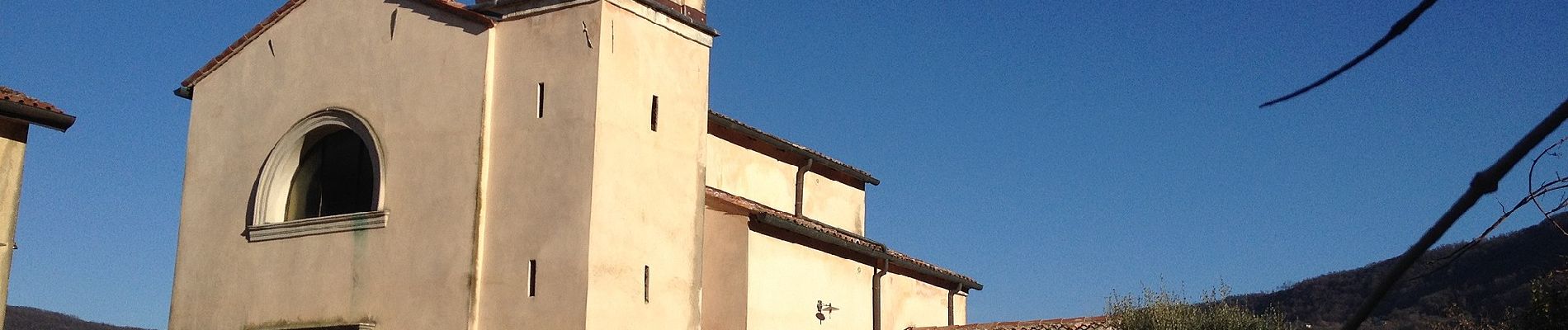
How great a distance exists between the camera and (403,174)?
14.6 metres

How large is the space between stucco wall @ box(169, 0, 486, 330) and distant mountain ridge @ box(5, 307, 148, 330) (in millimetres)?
35598

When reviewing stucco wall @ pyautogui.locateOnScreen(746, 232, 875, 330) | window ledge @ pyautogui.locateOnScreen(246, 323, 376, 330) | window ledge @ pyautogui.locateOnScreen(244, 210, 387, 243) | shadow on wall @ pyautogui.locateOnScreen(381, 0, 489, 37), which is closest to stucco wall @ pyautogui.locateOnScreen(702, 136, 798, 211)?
stucco wall @ pyautogui.locateOnScreen(746, 232, 875, 330)

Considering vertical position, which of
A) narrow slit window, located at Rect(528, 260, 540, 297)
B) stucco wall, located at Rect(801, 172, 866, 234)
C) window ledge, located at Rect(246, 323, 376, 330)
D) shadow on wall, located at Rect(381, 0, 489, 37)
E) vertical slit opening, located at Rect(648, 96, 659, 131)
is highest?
shadow on wall, located at Rect(381, 0, 489, 37)

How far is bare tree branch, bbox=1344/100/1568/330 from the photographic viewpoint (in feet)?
4.42

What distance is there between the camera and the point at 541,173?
1374 cm

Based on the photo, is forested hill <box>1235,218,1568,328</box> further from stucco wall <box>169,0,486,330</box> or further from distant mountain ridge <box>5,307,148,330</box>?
distant mountain ridge <box>5,307,148,330</box>

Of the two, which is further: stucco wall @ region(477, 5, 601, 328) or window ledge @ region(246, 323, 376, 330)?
window ledge @ region(246, 323, 376, 330)

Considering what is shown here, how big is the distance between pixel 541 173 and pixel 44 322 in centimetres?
4287

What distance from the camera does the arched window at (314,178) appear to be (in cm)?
1517

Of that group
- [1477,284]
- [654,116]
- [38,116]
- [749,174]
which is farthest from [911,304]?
[1477,284]

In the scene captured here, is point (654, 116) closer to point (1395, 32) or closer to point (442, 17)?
point (442, 17)

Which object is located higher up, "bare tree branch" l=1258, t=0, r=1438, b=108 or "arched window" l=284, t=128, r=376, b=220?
"arched window" l=284, t=128, r=376, b=220

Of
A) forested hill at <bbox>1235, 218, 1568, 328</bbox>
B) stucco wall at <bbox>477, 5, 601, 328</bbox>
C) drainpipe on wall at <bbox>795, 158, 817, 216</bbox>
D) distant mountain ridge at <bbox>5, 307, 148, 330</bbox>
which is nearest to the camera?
stucco wall at <bbox>477, 5, 601, 328</bbox>

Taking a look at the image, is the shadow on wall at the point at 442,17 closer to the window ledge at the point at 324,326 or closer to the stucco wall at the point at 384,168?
the stucco wall at the point at 384,168
